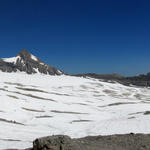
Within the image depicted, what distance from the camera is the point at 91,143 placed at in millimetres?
13789

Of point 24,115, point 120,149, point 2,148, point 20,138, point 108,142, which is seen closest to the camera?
point 120,149

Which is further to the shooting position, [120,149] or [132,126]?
[132,126]

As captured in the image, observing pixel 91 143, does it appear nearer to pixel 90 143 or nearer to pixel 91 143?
pixel 91 143

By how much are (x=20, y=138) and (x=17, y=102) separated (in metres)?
35.7

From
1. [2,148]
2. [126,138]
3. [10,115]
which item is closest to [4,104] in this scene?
[10,115]

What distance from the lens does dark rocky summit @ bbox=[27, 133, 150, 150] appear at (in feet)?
34.5

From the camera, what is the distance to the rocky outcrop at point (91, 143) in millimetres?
10516

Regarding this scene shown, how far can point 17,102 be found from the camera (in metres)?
63.2

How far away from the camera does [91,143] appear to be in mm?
13789

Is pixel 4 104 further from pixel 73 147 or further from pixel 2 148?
pixel 73 147

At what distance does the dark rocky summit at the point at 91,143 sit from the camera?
34.5 ft

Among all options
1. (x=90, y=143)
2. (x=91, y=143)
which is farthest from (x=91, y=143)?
(x=90, y=143)

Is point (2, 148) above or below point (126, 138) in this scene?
below

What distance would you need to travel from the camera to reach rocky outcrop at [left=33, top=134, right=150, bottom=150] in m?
10.5
